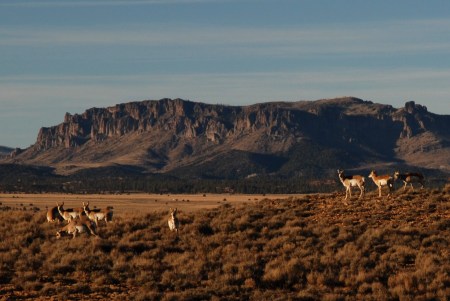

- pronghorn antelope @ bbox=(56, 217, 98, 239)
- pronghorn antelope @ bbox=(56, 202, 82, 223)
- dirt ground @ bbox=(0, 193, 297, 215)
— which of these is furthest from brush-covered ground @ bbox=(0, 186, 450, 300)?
dirt ground @ bbox=(0, 193, 297, 215)

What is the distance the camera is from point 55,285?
2489 cm

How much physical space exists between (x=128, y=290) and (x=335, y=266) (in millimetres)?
6893

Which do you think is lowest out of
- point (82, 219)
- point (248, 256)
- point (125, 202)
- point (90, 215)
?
point (248, 256)

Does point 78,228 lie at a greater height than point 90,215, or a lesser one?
lesser

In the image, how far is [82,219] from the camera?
34.0m

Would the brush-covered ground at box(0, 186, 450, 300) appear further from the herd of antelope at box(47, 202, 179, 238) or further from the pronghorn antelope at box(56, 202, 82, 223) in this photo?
the pronghorn antelope at box(56, 202, 82, 223)

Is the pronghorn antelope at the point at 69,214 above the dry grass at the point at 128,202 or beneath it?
above

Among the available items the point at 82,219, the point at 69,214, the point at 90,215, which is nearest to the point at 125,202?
the point at 69,214

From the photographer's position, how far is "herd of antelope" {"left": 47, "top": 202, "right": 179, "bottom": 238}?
32594mm

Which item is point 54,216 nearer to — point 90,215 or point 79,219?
point 90,215

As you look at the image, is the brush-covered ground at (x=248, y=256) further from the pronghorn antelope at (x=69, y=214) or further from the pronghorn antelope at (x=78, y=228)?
the pronghorn antelope at (x=69, y=214)

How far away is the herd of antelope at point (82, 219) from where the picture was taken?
32.6 m

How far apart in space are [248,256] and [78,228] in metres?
7.84

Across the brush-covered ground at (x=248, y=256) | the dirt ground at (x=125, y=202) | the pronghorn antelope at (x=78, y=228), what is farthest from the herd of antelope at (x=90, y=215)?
the dirt ground at (x=125, y=202)
